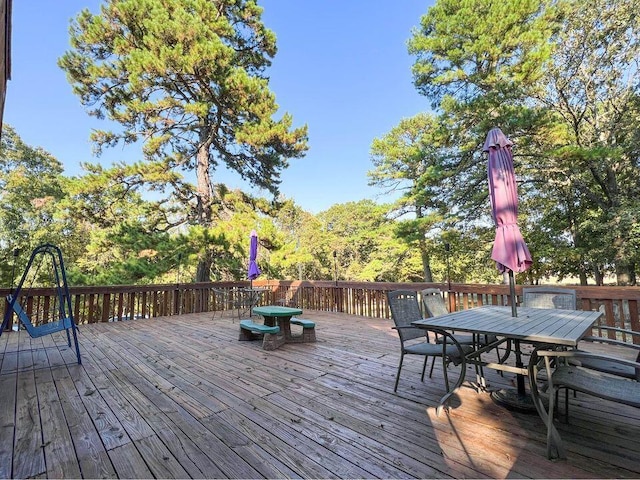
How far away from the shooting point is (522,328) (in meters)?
2.10

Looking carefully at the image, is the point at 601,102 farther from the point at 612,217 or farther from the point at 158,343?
the point at 158,343

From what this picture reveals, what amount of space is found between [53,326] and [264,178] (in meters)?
8.04

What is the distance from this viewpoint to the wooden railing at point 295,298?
4.10 metres

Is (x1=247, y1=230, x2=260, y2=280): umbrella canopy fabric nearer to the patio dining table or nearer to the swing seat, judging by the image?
the swing seat

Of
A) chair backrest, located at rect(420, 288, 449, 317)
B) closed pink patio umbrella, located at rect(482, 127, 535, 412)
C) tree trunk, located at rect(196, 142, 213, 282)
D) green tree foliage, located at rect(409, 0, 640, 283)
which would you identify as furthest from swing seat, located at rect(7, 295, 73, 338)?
green tree foliage, located at rect(409, 0, 640, 283)

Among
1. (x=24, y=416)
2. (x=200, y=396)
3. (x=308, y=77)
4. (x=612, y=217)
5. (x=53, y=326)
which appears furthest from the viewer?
(x=308, y=77)

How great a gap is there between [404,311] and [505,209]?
127 centimetres

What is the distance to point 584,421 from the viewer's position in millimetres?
A: 2062

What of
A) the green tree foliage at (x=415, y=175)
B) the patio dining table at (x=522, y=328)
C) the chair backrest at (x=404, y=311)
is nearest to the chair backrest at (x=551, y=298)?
the patio dining table at (x=522, y=328)

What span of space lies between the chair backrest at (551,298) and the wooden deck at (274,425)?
97cm

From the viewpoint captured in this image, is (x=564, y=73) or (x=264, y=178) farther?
(x=264, y=178)

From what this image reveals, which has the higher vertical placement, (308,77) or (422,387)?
(308,77)

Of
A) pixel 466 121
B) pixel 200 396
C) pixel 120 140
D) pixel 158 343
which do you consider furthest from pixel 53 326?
pixel 466 121

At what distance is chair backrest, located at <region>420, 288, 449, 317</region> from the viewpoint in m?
3.12
